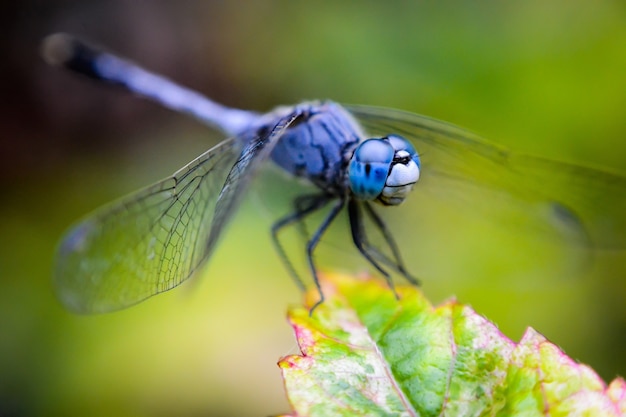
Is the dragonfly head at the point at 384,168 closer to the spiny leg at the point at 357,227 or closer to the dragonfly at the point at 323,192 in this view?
the dragonfly at the point at 323,192

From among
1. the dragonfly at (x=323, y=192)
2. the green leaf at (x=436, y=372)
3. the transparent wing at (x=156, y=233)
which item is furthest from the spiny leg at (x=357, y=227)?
the green leaf at (x=436, y=372)

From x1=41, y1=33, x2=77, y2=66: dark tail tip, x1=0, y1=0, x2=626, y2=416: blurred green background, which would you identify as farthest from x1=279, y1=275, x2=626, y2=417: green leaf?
x1=41, y1=33, x2=77, y2=66: dark tail tip

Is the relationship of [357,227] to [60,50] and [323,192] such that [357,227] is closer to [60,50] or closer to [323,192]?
[323,192]

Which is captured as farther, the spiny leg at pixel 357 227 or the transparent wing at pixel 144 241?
the spiny leg at pixel 357 227

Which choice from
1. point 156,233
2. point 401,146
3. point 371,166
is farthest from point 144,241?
point 401,146

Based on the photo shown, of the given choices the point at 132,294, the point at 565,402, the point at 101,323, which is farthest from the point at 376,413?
the point at 101,323

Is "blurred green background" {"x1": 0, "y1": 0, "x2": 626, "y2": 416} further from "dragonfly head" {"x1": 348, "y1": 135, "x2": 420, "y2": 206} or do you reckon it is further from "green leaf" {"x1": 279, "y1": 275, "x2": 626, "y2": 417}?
"green leaf" {"x1": 279, "y1": 275, "x2": 626, "y2": 417}
